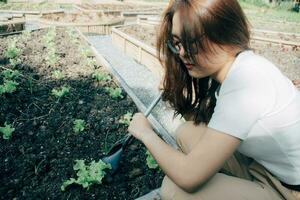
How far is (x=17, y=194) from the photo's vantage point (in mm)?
2645

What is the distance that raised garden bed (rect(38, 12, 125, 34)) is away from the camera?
33.3 feet

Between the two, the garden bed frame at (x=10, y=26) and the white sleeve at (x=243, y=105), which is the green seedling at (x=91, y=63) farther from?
the white sleeve at (x=243, y=105)

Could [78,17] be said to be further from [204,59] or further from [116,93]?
[204,59]

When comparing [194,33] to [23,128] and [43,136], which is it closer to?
[43,136]

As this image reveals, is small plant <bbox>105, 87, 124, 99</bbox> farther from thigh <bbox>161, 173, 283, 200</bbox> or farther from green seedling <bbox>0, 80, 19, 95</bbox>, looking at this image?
thigh <bbox>161, 173, 283, 200</bbox>

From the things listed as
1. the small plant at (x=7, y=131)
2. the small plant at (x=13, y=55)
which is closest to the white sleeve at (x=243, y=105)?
the small plant at (x=7, y=131)

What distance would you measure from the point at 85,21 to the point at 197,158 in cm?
1063

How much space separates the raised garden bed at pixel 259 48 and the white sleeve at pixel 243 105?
487 centimetres

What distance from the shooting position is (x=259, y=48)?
847 cm

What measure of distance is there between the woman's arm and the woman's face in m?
0.38

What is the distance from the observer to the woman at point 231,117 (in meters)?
1.66

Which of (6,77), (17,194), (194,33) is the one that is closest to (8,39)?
(6,77)

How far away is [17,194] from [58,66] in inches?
124

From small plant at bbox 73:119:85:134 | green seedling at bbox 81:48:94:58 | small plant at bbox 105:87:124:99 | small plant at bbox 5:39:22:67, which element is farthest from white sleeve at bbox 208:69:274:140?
green seedling at bbox 81:48:94:58
